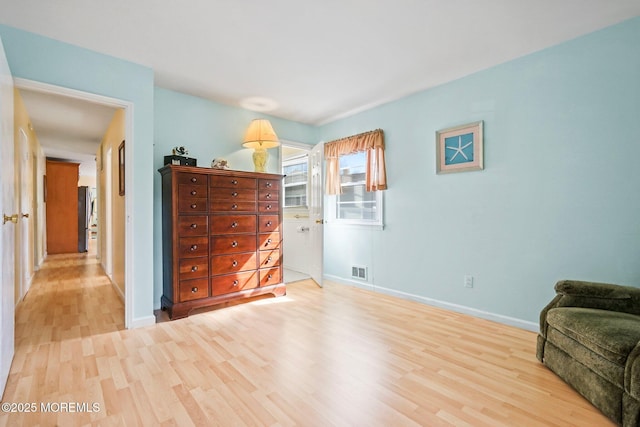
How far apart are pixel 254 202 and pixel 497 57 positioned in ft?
9.08

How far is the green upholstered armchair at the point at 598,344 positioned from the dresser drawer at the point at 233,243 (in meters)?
2.72

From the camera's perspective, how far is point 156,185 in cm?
329

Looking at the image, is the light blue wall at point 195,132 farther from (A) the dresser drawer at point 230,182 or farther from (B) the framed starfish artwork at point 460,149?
(B) the framed starfish artwork at point 460,149

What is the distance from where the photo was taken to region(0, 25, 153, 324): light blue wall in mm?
2303

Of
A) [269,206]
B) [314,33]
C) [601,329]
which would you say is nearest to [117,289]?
[269,206]

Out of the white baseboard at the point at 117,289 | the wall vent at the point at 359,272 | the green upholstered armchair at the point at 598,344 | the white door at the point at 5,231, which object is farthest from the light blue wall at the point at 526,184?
the white door at the point at 5,231

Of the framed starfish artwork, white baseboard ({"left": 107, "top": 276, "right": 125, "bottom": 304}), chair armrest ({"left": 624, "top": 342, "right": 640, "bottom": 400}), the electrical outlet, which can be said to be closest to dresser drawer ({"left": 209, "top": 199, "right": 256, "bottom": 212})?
white baseboard ({"left": 107, "top": 276, "right": 125, "bottom": 304})

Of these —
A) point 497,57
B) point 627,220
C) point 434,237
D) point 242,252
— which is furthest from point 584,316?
point 242,252

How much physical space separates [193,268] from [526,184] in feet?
10.5

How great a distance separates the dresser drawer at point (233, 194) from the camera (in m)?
3.18

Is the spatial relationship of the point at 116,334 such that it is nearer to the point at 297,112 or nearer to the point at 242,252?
the point at 242,252

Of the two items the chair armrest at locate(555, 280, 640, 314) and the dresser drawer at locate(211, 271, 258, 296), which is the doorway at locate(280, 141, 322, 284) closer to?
the dresser drawer at locate(211, 271, 258, 296)

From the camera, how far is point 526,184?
267cm

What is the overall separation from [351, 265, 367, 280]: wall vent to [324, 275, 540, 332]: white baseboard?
71mm
